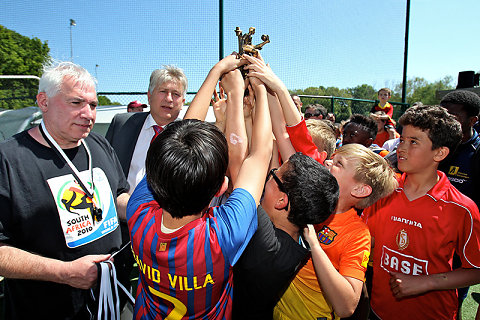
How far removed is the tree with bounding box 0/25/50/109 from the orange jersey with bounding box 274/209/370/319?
627cm

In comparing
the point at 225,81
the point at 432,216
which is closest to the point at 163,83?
the point at 225,81

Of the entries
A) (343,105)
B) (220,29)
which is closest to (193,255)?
(220,29)

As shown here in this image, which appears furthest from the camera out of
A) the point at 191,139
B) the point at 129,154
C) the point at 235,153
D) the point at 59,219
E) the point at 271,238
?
the point at 129,154

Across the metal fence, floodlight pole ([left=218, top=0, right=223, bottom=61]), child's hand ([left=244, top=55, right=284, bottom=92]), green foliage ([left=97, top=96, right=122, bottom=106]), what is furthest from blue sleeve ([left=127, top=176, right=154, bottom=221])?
the metal fence

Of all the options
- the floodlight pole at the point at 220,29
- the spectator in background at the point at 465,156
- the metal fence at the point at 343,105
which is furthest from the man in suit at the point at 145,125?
the metal fence at the point at 343,105

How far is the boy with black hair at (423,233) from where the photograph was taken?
5.64 feet

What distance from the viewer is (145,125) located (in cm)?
277

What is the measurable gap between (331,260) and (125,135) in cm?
206

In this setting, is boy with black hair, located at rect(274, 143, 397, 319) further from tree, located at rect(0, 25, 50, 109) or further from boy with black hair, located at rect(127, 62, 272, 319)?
tree, located at rect(0, 25, 50, 109)

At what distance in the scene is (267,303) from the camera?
4.25ft

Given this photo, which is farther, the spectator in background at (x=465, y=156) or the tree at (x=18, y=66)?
the tree at (x=18, y=66)

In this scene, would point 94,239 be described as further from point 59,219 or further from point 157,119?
point 157,119

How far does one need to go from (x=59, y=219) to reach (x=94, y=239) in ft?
0.77

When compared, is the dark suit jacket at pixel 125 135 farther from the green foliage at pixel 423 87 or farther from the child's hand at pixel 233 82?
the green foliage at pixel 423 87
